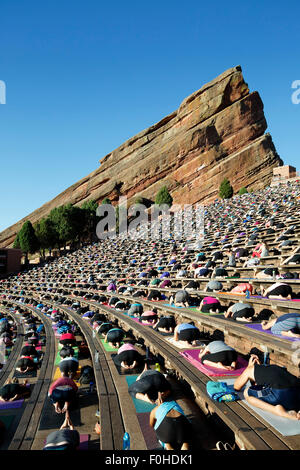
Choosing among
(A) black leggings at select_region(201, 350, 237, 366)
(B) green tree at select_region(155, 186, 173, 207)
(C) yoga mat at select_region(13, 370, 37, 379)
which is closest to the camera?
(A) black leggings at select_region(201, 350, 237, 366)

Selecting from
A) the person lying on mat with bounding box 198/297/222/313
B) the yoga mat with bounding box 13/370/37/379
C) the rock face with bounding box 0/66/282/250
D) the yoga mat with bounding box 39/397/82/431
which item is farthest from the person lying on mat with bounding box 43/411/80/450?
the rock face with bounding box 0/66/282/250

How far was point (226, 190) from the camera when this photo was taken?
77250 millimetres

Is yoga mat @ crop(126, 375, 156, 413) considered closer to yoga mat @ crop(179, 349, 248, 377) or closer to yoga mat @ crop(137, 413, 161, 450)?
yoga mat @ crop(137, 413, 161, 450)

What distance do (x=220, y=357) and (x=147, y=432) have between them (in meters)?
2.57

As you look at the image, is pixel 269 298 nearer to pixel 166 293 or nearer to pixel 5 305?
pixel 166 293

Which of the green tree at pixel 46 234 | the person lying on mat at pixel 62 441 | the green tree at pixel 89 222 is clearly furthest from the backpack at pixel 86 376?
the green tree at pixel 89 222

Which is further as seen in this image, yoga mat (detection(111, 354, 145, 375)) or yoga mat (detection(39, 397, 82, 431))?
yoga mat (detection(111, 354, 145, 375))

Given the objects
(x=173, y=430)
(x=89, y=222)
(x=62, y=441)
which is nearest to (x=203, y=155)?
(x=89, y=222)

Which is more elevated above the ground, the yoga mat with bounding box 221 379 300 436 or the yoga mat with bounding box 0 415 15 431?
the yoga mat with bounding box 221 379 300 436

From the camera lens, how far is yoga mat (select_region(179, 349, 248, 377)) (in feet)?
23.4

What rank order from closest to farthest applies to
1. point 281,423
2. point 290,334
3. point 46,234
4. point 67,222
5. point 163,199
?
point 281,423 < point 290,334 < point 46,234 < point 67,222 < point 163,199

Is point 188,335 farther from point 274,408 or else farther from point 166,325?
point 274,408

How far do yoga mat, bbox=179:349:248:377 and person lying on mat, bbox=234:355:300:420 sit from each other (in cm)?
123
